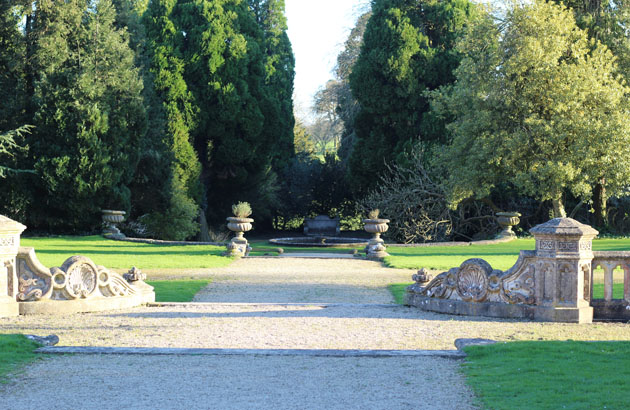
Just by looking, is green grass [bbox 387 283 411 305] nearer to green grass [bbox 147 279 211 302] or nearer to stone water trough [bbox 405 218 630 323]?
stone water trough [bbox 405 218 630 323]

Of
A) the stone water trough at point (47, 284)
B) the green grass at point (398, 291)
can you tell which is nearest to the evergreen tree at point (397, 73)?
the green grass at point (398, 291)

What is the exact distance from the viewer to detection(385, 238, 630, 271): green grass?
51.3 feet

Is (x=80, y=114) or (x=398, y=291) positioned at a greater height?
(x=80, y=114)

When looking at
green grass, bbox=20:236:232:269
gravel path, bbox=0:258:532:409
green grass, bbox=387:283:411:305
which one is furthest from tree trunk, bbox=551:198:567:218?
gravel path, bbox=0:258:532:409

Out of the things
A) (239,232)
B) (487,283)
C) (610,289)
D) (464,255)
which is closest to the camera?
(610,289)

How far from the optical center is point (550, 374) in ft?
19.1

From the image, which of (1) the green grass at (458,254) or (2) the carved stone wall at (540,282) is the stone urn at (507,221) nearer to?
(1) the green grass at (458,254)

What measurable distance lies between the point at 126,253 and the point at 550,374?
45.8 ft

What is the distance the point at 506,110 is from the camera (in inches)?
842

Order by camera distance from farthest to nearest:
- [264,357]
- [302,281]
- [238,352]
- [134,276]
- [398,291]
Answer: [302,281], [398,291], [134,276], [238,352], [264,357]

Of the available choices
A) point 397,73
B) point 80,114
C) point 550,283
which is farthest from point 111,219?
point 550,283

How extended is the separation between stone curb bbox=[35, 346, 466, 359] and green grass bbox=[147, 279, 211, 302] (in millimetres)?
3934

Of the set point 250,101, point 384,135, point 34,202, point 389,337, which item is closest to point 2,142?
point 34,202

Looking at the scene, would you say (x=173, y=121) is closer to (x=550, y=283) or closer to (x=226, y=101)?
(x=226, y=101)
